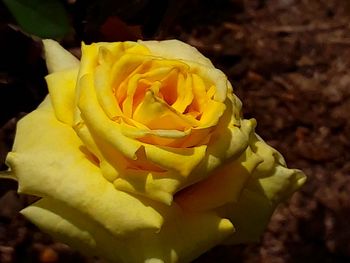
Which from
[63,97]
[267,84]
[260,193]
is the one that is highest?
[63,97]

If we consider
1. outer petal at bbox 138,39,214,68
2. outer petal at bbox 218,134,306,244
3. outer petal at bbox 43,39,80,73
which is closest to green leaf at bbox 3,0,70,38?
outer petal at bbox 43,39,80,73

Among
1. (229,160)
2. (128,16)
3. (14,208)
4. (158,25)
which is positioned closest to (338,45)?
(158,25)

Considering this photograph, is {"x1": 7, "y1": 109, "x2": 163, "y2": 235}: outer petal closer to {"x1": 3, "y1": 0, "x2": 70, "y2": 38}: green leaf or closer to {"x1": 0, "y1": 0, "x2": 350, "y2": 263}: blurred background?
{"x1": 3, "y1": 0, "x2": 70, "y2": 38}: green leaf

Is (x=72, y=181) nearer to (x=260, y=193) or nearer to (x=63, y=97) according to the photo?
(x=63, y=97)

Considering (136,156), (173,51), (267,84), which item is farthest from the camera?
(267,84)

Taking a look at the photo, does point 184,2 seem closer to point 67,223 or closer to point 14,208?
point 14,208

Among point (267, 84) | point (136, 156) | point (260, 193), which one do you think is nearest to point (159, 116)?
point (136, 156)
